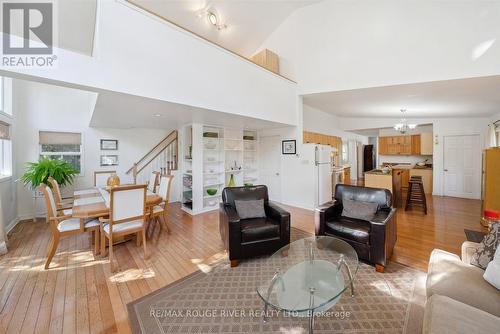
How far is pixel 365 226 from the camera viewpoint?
2574 mm

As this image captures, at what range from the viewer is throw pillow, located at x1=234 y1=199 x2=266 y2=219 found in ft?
9.45

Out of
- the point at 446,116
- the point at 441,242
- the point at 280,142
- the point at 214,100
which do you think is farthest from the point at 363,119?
the point at 214,100

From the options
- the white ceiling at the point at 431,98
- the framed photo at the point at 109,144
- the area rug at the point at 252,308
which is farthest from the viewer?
the framed photo at the point at 109,144

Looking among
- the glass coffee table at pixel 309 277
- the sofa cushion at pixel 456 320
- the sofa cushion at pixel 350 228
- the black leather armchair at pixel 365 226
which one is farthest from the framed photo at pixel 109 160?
the sofa cushion at pixel 456 320

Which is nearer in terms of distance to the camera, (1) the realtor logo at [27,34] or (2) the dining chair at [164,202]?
(1) the realtor logo at [27,34]

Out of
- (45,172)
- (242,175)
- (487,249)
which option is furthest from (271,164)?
(45,172)

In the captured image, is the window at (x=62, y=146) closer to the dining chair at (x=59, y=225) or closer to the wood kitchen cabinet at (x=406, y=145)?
the dining chair at (x=59, y=225)

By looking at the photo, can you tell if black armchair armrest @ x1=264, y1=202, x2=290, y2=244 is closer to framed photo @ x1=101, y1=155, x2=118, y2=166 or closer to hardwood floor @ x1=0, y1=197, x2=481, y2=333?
hardwood floor @ x1=0, y1=197, x2=481, y2=333

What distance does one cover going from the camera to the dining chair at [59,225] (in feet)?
7.99

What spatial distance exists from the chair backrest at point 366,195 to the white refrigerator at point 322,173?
6.07 feet

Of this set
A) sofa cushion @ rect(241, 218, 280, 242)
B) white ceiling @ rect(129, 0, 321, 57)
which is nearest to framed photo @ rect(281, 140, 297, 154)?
sofa cushion @ rect(241, 218, 280, 242)

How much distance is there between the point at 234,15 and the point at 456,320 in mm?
6319

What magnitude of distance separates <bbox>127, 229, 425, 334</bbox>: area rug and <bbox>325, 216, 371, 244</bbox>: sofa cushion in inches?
15.3

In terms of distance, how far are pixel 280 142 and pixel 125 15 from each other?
13.9 ft
